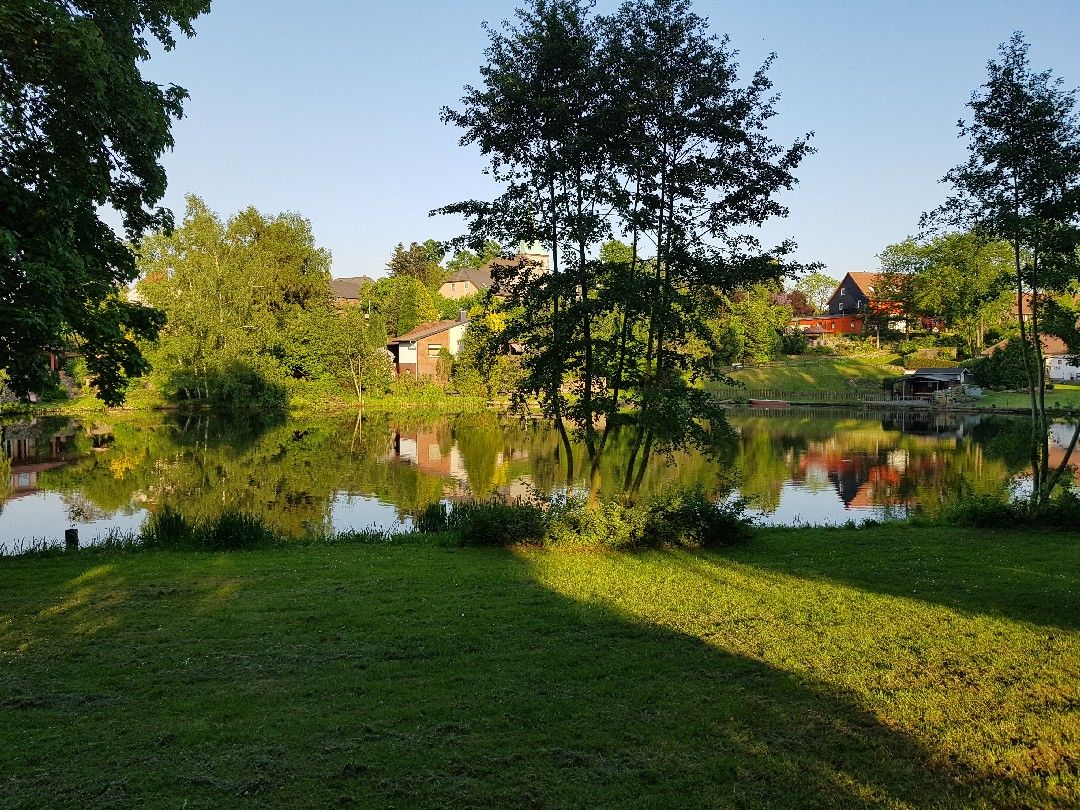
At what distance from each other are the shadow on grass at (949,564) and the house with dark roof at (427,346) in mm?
50681

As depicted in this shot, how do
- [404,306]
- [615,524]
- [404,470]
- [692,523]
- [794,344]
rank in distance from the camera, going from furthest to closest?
[794,344], [404,306], [404,470], [692,523], [615,524]

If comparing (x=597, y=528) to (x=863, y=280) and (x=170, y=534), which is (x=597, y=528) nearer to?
(x=170, y=534)

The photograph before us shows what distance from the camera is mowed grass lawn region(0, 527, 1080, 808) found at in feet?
14.4

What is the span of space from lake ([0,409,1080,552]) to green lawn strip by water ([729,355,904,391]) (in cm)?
2032

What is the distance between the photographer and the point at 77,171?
973 cm

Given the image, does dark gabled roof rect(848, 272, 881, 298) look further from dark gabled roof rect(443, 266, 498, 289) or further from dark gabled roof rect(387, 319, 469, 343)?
dark gabled roof rect(387, 319, 469, 343)

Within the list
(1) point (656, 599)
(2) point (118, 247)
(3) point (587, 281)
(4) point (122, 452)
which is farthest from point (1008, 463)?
(4) point (122, 452)

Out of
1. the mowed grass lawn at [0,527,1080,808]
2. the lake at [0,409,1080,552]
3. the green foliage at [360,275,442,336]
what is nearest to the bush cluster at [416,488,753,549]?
the lake at [0,409,1080,552]

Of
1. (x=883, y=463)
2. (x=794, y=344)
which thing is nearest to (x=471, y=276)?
(x=794, y=344)

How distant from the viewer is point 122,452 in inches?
1212

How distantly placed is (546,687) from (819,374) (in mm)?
65720

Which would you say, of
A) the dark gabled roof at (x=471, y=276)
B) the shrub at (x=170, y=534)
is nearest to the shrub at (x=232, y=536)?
the shrub at (x=170, y=534)

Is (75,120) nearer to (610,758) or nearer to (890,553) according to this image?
(610,758)

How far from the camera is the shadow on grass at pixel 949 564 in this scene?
8297mm
